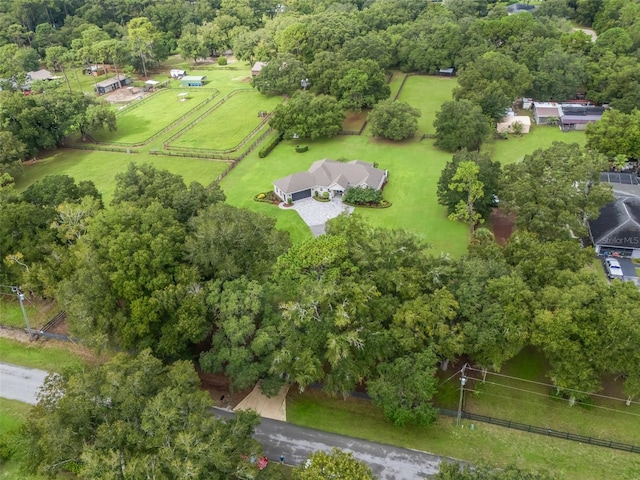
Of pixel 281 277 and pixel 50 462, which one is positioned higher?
pixel 281 277

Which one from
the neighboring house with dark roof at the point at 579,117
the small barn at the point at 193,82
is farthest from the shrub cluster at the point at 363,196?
the small barn at the point at 193,82

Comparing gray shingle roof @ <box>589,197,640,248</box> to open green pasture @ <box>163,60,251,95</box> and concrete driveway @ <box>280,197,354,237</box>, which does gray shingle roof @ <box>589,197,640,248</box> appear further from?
open green pasture @ <box>163,60,251,95</box>

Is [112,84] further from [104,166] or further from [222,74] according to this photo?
[104,166]

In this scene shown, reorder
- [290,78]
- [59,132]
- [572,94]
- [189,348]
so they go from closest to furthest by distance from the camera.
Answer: [189,348]
[59,132]
[572,94]
[290,78]

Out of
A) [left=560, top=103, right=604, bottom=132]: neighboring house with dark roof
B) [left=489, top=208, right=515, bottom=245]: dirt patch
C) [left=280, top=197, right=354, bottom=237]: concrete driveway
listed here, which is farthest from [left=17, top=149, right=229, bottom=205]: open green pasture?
[left=560, top=103, right=604, bottom=132]: neighboring house with dark roof

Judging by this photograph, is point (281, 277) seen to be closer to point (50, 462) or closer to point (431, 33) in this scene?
point (50, 462)

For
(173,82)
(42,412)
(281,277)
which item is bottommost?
(173,82)

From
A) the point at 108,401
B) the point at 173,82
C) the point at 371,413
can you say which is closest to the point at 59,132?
the point at 173,82
